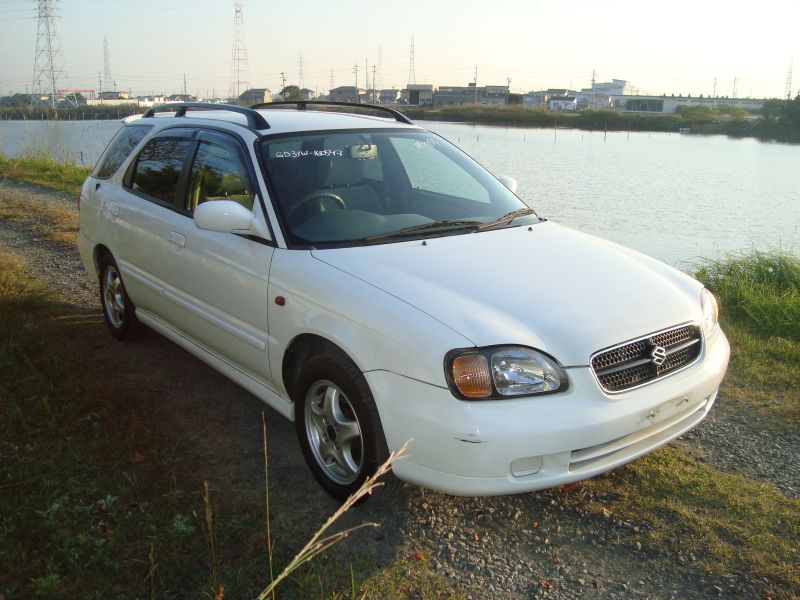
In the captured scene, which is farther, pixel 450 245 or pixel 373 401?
pixel 450 245

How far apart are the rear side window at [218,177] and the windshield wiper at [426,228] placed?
0.73 m

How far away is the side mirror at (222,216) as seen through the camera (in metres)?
3.58

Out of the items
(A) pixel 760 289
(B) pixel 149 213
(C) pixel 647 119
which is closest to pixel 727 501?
(B) pixel 149 213

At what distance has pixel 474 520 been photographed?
10.8 ft

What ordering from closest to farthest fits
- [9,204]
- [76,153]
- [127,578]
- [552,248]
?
[127,578]
[552,248]
[9,204]
[76,153]

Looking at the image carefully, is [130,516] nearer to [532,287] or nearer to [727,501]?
[532,287]

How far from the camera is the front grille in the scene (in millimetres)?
2963

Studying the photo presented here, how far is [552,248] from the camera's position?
382 centimetres

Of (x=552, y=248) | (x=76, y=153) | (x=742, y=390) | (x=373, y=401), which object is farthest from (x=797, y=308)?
(x=76, y=153)

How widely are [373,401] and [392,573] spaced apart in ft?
2.24

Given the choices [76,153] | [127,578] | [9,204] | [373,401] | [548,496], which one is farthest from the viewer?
[76,153]

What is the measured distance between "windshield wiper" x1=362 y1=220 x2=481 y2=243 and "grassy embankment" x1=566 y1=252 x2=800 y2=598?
1.50 metres

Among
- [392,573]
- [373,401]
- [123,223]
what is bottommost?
[392,573]

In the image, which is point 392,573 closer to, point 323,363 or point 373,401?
point 373,401
